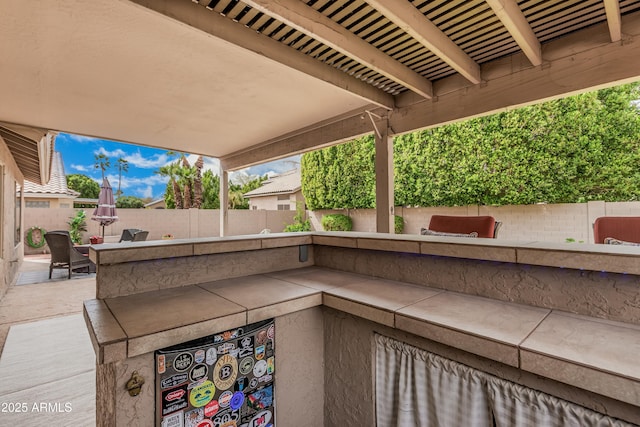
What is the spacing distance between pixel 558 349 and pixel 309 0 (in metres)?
2.43

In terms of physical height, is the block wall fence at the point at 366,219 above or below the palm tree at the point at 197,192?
below

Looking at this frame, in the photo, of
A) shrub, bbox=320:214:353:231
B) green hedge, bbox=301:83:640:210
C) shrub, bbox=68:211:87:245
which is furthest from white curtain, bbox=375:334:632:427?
shrub, bbox=68:211:87:245

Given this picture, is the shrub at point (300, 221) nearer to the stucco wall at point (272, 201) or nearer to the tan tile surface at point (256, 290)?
the stucco wall at point (272, 201)

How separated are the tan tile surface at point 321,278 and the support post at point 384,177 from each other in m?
1.97

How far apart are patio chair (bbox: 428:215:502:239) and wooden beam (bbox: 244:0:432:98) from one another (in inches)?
61.8

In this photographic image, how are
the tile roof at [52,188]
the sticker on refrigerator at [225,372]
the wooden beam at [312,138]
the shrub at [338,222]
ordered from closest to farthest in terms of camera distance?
the sticker on refrigerator at [225,372]
the wooden beam at [312,138]
the shrub at [338,222]
the tile roof at [52,188]

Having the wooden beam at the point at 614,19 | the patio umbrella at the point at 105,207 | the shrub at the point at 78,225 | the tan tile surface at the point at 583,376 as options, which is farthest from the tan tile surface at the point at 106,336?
the shrub at the point at 78,225

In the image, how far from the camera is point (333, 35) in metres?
2.38

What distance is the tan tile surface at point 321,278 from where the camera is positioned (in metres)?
1.89

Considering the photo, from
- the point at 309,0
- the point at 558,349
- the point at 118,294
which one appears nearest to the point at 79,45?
the point at 309,0

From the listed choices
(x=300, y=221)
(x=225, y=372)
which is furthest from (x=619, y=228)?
(x=300, y=221)

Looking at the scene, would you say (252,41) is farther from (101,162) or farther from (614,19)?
(101,162)

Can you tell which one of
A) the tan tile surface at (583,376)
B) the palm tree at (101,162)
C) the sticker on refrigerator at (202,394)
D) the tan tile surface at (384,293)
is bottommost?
the sticker on refrigerator at (202,394)

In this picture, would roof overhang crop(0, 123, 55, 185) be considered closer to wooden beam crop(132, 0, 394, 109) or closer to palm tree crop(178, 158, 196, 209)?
wooden beam crop(132, 0, 394, 109)
